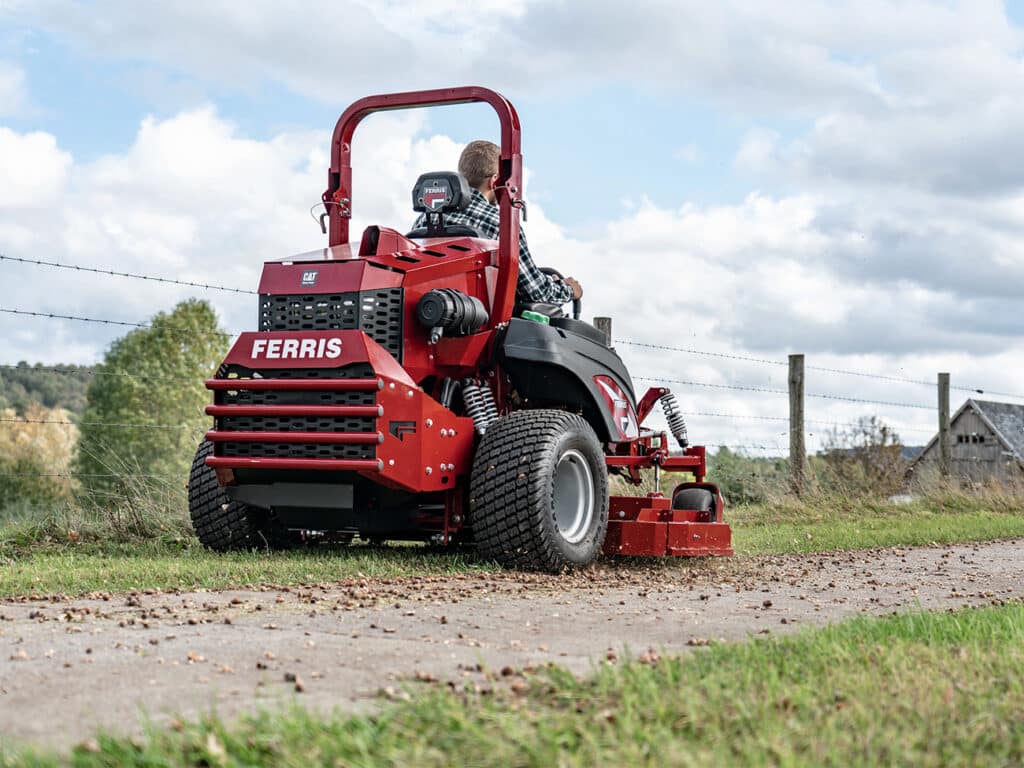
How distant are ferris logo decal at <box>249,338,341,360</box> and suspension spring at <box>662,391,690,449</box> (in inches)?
121

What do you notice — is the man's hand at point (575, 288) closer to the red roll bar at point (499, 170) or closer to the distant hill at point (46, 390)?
the red roll bar at point (499, 170)

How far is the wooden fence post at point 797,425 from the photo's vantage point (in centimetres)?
1512

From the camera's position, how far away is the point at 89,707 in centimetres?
312

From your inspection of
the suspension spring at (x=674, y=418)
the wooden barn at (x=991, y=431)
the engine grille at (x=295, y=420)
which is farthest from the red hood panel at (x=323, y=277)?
the wooden barn at (x=991, y=431)

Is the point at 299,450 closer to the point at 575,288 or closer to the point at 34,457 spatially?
the point at 575,288

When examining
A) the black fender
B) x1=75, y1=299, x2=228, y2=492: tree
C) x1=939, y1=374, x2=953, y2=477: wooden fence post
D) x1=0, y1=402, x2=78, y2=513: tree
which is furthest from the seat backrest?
x1=75, y1=299, x2=228, y2=492: tree

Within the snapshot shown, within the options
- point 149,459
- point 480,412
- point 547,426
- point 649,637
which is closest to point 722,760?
point 649,637

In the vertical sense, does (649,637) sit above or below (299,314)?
below

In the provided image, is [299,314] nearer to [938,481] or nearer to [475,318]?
[475,318]

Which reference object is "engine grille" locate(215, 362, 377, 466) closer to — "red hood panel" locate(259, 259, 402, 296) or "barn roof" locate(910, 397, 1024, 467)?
"red hood panel" locate(259, 259, 402, 296)

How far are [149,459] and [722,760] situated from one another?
39773 millimetres

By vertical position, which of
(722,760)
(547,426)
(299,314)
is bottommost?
(722,760)

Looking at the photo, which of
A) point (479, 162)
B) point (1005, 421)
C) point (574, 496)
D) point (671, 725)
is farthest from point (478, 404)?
point (1005, 421)

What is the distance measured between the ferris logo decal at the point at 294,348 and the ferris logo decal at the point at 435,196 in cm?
147
